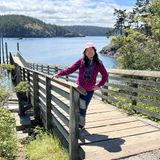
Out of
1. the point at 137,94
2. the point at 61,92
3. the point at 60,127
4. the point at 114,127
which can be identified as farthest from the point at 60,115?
the point at 137,94

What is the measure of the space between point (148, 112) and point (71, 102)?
281cm

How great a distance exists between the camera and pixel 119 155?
5.14 metres

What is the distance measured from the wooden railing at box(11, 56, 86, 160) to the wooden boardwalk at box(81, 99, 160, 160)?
0.24 m

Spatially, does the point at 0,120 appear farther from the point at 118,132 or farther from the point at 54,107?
the point at 118,132

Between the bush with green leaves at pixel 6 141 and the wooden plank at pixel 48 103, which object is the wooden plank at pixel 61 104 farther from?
the bush with green leaves at pixel 6 141

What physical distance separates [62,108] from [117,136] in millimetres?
1171

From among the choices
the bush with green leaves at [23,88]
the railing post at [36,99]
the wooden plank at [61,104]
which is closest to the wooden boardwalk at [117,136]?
the wooden plank at [61,104]

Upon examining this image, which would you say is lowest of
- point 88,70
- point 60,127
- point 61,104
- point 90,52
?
point 60,127

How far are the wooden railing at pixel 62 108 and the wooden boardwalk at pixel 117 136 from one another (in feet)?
0.77

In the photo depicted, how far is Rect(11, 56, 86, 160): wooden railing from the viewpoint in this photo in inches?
214

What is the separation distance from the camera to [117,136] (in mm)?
6051

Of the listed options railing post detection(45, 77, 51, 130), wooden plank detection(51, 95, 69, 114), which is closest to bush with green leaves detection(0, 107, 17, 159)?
railing post detection(45, 77, 51, 130)

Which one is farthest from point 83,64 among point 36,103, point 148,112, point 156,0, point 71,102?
point 156,0

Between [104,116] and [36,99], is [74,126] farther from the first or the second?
[36,99]
